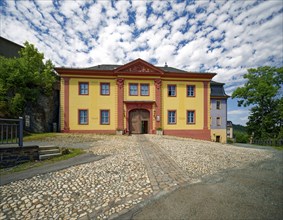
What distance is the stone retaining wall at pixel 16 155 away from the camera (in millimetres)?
5301

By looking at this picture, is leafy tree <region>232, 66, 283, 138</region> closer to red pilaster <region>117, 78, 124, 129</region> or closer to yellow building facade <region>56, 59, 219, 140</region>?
yellow building facade <region>56, 59, 219, 140</region>

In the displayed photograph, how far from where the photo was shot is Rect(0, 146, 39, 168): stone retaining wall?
5301 millimetres

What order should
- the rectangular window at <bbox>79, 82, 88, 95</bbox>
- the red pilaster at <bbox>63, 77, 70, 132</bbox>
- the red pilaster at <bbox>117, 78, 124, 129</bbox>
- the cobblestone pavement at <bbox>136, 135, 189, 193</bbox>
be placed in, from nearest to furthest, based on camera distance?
the cobblestone pavement at <bbox>136, 135, 189, 193</bbox>, the red pilaster at <bbox>63, 77, 70, 132</bbox>, the rectangular window at <bbox>79, 82, 88, 95</bbox>, the red pilaster at <bbox>117, 78, 124, 129</bbox>

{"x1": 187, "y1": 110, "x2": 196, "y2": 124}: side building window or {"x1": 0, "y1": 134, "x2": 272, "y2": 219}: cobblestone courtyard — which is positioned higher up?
{"x1": 187, "y1": 110, "x2": 196, "y2": 124}: side building window

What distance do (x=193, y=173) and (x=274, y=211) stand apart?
2151 mm

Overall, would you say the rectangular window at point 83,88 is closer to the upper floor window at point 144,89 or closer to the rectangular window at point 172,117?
the upper floor window at point 144,89

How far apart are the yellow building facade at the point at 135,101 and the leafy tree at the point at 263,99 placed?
12575mm

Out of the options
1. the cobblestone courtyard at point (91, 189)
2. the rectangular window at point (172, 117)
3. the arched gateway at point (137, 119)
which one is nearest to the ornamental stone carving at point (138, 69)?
the arched gateway at point (137, 119)

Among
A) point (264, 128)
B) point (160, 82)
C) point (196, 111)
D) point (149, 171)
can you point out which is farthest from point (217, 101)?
point (149, 171)

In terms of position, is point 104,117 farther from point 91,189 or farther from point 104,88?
point 91,189

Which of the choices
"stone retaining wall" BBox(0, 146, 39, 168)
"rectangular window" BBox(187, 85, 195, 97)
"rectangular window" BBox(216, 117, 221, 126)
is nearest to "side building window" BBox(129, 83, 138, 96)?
"rectangular window" BBox(187, 85, 195, 97)

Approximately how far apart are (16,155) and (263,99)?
1317 inches

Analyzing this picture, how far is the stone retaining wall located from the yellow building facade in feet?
39.2

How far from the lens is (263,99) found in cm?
2612
